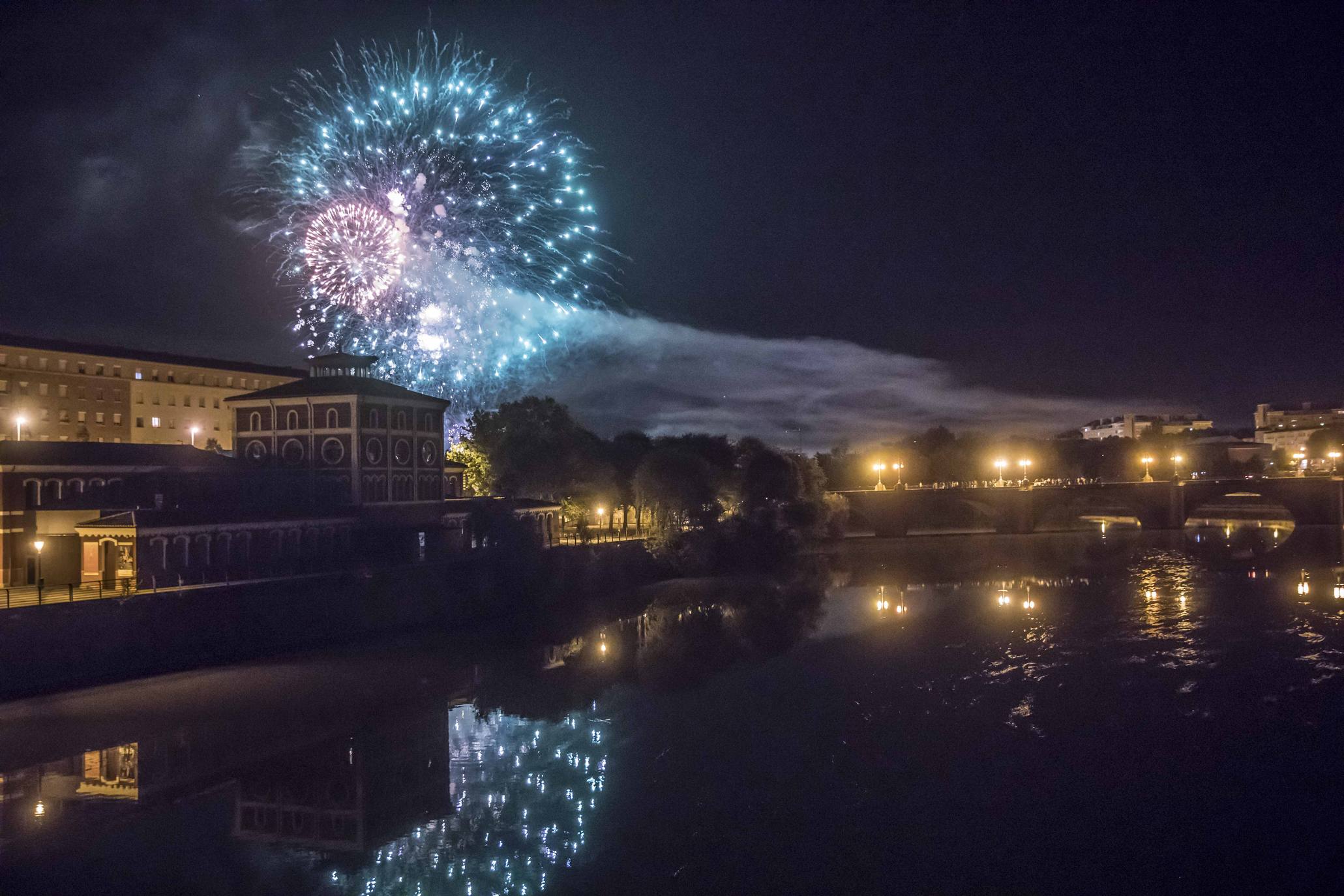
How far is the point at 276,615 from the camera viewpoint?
39.7 metres

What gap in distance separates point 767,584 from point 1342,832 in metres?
40.7

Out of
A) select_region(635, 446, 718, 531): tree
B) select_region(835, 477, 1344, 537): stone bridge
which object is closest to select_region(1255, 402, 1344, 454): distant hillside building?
select_region(835, 477, 1344, 537): stone bridge

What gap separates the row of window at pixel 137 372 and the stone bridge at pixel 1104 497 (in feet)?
193

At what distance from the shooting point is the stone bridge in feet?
305

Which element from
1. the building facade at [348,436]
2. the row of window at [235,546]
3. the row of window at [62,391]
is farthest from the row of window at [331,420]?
the row of window at [62,391]

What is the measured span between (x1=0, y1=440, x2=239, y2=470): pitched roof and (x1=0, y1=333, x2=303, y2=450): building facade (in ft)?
118

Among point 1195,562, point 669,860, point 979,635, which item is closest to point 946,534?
point 1195,562

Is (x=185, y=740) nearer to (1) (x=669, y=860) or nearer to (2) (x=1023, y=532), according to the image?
(1) (x=669, y=860)

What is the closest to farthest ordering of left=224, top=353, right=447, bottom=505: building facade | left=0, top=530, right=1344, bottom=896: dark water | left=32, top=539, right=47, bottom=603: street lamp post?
left=0, top=530, right=1344, bottom=896: dark water
left=32, top=539, right=47, bottom=603: street lamp post
left=224, top=353, right=447, bottom=505: building facade

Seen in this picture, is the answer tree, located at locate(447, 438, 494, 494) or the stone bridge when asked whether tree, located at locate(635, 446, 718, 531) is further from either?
the stone bridge

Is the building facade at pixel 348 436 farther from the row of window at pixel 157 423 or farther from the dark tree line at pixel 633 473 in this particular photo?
the row of window at pixel 157 423

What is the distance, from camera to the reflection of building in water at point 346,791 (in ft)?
72.0

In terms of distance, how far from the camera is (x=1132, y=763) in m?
25.7

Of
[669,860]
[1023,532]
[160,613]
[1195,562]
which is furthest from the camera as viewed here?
[1023,532]
